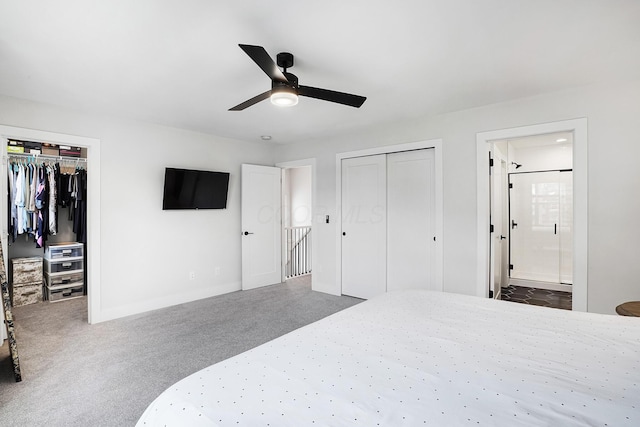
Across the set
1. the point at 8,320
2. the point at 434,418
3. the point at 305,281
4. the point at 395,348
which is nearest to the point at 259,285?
the point at 305,281

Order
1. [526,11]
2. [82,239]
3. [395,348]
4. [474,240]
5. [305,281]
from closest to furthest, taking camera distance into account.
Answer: [395,348] → [526,11] → [474,240] → [82,239] → [305,281]

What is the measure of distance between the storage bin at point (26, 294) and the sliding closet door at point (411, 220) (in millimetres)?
4735

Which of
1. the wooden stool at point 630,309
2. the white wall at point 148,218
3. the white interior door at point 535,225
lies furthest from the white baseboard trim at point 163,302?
the white interior door at point 535,225

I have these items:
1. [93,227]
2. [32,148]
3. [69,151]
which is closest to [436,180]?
[93,227]

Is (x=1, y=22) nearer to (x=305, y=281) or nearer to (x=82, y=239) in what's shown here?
(x=82, y=239)

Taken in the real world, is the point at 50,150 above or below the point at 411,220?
above

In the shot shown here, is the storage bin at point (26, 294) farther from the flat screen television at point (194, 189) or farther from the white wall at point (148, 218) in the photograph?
the flat screen television at point (194, 189)

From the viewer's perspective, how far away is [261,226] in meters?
5.14

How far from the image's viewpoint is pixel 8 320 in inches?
90.4

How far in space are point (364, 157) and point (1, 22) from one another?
3.55m

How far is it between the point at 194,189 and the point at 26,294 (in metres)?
2.61

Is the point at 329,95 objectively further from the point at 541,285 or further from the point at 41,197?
the point at 541,285

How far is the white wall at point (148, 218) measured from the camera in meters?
3.58

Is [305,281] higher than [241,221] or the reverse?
the reverse
